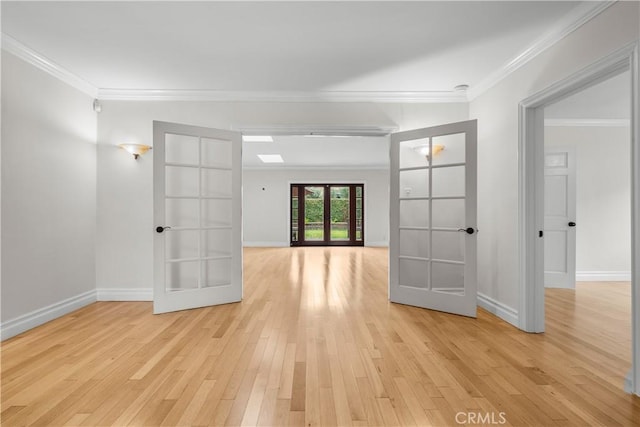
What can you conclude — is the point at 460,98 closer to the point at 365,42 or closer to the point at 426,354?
the point at 365,42

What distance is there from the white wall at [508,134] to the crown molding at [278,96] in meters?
0.55

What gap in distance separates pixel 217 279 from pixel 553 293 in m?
4.68

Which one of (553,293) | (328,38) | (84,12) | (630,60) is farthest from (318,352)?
(553,293)

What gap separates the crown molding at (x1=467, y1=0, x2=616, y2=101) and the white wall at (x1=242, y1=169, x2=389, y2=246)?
729cm

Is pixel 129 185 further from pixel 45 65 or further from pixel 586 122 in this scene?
pixel 586 122

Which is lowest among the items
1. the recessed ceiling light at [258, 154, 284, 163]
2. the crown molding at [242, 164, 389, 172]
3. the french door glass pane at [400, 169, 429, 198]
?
the french door glass pane at [400, 169, 429, 198]

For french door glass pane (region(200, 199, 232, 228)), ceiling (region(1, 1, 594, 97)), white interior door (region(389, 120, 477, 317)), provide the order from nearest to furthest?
1. ceiling (region(1, 1, 594, 97))
2. white interior door (region(389, 120, 477, 317))
3. french door glass pane (region(200, 199, 232, 228))

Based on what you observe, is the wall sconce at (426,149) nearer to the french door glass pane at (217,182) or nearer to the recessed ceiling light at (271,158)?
the french door glass pane at (217,182)

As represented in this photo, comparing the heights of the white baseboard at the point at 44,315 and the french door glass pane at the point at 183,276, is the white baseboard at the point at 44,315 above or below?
below

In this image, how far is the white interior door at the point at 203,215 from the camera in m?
3.95

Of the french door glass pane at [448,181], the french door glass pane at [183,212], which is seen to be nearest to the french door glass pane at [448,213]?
the french door glass pane at [448,181]

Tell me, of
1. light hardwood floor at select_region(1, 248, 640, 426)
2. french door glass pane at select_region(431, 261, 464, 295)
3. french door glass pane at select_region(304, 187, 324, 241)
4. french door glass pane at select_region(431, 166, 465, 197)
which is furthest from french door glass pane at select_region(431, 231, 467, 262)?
french door glass pane at select_region(304, 187, 324, 241)

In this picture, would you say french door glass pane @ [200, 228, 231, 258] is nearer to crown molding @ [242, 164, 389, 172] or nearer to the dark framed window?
crown molding @ [242, 164, 389, 172]

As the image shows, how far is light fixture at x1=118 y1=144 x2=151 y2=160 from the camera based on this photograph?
4.01 metres
